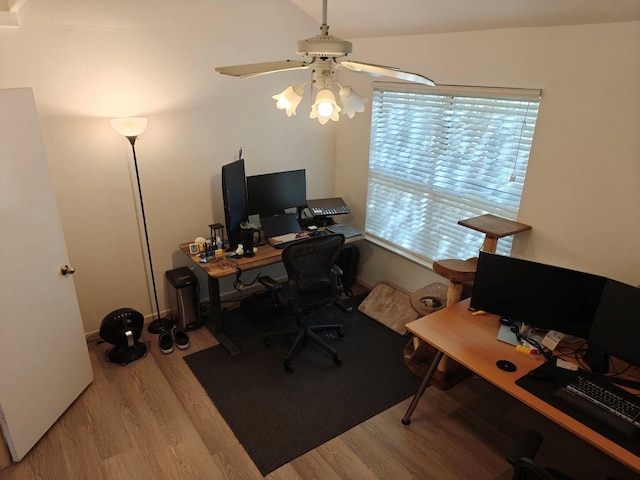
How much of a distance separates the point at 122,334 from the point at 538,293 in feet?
9.48

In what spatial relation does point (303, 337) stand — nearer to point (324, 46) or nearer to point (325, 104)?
point (325, 104)

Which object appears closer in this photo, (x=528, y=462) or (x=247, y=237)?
(x=528, y=462)

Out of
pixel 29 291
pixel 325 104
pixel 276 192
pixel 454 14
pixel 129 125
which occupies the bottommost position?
pixel 29 291

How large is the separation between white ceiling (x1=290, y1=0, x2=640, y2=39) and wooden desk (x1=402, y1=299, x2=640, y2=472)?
1.74 meters

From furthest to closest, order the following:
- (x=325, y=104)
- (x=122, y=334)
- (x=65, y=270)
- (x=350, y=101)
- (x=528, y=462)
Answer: (x=122, y=334)
(x=65, y=270)
(x=350, y=101)
(x=325, y=104)
(x=528, y=462)

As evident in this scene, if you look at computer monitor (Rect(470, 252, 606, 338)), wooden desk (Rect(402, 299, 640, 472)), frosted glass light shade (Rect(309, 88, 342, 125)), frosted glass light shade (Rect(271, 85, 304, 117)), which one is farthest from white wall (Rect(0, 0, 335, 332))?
computer monitor (Rect(470, 252, 606, 338))

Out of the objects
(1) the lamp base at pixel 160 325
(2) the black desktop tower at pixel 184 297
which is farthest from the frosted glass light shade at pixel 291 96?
(1) the lamp base at pixel 160 325

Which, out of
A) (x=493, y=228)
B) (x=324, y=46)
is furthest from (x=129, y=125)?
(x=493, y=228)

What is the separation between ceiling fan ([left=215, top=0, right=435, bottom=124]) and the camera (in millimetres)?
1646

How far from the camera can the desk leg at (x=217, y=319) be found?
11.3 feet

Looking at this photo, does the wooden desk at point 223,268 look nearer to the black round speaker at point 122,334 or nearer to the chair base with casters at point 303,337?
the chair base with casters at point 303,337

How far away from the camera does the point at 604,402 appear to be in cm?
197

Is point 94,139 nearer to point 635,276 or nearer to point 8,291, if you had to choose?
point 8,291

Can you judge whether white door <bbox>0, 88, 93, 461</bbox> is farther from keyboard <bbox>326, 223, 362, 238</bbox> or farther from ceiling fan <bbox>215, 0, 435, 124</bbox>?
keyboard <bbox>326, 223, 362, 238</bbox>
